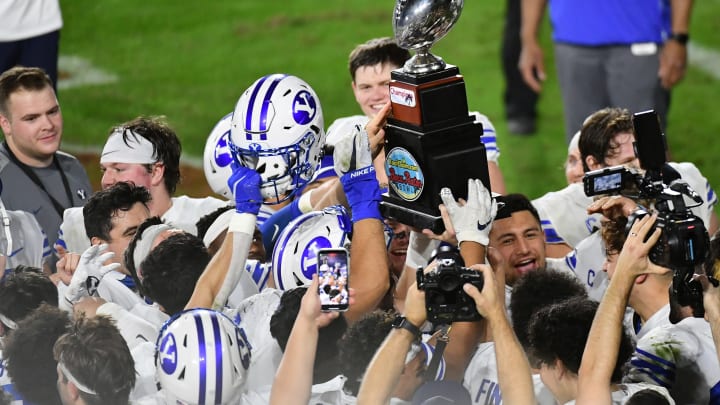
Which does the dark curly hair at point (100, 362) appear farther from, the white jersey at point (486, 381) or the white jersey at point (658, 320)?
the white jersey at point (658, 320)

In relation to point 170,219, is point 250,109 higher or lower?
higher

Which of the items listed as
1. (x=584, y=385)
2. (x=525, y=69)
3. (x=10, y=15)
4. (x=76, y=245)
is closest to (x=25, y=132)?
(x=76, y=245)

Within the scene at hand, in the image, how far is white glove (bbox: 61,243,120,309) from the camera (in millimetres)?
4430

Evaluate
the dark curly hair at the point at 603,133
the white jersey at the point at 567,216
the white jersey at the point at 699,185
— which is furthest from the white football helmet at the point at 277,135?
the white jersey at the point at 699,185

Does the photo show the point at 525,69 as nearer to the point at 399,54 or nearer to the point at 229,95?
the point at 399,54

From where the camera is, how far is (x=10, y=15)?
22.1ft

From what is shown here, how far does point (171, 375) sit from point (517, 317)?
4.57ft

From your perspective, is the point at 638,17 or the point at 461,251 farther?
the point at 638,17

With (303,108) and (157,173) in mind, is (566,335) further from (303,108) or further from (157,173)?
(157,173)

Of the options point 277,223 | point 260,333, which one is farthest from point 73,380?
point 277,223

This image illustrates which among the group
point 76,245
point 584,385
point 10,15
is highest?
point 10,15

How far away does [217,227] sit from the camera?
5.09 metres

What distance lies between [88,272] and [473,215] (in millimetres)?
1479

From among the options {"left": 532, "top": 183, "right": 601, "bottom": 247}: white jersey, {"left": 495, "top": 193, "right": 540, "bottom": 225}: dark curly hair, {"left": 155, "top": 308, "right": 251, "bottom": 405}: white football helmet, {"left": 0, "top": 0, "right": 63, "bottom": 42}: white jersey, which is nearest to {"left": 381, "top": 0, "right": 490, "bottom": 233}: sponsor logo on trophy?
{"left": 155, "top": 308, "right": 251, "bottom": 405}: white football helmet
